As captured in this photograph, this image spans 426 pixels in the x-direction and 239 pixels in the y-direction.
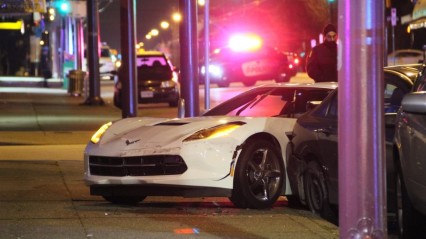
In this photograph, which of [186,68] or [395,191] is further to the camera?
[186,68]

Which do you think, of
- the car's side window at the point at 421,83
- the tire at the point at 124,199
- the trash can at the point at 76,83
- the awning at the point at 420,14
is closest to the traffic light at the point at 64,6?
the trash can at the point at 76,83

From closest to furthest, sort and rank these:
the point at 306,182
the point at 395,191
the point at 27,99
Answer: the point at 395,191 → the point at 306,182 → the point at 27,99

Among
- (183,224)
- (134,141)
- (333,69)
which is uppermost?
(333,69)

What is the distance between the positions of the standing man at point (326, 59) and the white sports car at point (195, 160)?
3.21 m

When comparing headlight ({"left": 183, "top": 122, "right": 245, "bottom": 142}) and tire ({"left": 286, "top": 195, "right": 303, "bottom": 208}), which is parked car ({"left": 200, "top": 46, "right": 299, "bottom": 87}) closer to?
tire ({"left": 286, "top": 195, "right": 303, "bottom": 208})

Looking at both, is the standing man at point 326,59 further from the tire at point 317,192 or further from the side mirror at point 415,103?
the side mirror at point 415,103

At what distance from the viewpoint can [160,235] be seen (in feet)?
21.5

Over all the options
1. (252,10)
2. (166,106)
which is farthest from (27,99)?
(252,10)

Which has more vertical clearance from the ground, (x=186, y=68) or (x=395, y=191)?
(x=186, y=68)

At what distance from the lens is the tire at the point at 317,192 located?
7.19 m

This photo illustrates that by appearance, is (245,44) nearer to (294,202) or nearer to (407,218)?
(294,202)

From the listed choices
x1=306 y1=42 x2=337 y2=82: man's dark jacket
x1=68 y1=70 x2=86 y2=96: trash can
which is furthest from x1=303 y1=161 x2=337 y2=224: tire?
x1=68 y1=70 x2=86 y2=96: trash can

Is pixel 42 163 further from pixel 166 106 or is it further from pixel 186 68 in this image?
pixel 166 106

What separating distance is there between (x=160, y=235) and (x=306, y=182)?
67.2 inches
